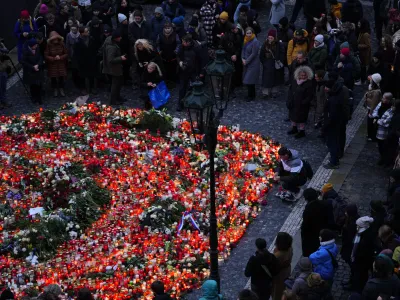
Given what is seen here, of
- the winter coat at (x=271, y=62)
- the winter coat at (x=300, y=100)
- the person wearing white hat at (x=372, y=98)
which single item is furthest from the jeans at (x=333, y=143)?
the winter coat at (x=271, y=62)

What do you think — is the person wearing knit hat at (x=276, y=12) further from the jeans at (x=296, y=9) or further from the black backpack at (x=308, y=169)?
the black backpack at (x=308, y=169)

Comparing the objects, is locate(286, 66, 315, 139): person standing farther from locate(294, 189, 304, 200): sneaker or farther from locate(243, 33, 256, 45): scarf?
locate(294, 189, 304, 200): sneaker

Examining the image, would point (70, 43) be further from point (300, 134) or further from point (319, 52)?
point (300, 134)

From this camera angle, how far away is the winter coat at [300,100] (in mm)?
19016

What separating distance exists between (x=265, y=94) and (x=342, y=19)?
3.30 meters

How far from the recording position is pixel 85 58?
21.5m

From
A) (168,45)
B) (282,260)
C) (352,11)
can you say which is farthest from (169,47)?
(282,260)

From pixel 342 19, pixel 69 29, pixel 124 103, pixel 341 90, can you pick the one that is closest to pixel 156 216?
pixel 341 90

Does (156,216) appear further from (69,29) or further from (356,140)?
(69,29)

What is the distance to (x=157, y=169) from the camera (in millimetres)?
17891

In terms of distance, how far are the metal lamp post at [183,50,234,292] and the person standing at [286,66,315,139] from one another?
16.9 feet

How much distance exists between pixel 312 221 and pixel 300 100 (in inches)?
197

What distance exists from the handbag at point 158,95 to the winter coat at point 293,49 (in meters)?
3.03

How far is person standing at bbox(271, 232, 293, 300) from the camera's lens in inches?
531
